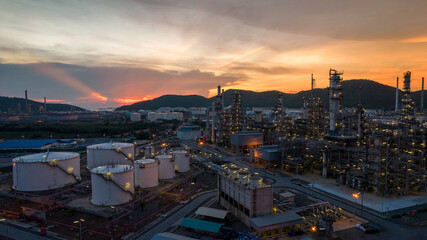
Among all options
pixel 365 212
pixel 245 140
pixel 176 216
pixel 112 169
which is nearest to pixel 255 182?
pixel 176 216

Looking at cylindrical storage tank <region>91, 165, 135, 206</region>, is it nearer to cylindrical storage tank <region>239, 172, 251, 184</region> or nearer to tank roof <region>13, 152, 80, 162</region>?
tank roof <region>13, 152, 80, 162</region>

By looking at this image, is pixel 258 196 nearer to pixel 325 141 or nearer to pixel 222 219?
pixel 222 219

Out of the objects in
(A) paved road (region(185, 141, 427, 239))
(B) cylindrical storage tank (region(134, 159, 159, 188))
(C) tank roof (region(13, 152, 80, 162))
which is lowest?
(A) paved road (region(185, 141, 427, 239))

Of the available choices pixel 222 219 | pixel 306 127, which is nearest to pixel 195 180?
pixel 222 219

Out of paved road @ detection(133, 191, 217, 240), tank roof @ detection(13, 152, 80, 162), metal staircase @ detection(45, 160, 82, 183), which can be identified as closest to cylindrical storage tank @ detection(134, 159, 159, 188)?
paved road @ detection(133, 191, 217, 240)

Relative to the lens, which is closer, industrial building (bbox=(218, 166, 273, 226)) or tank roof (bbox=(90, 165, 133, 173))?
industrial building (bbox=(218, 166, 273, 226))

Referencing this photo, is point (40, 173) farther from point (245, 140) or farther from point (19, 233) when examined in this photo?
point (245, 140)
